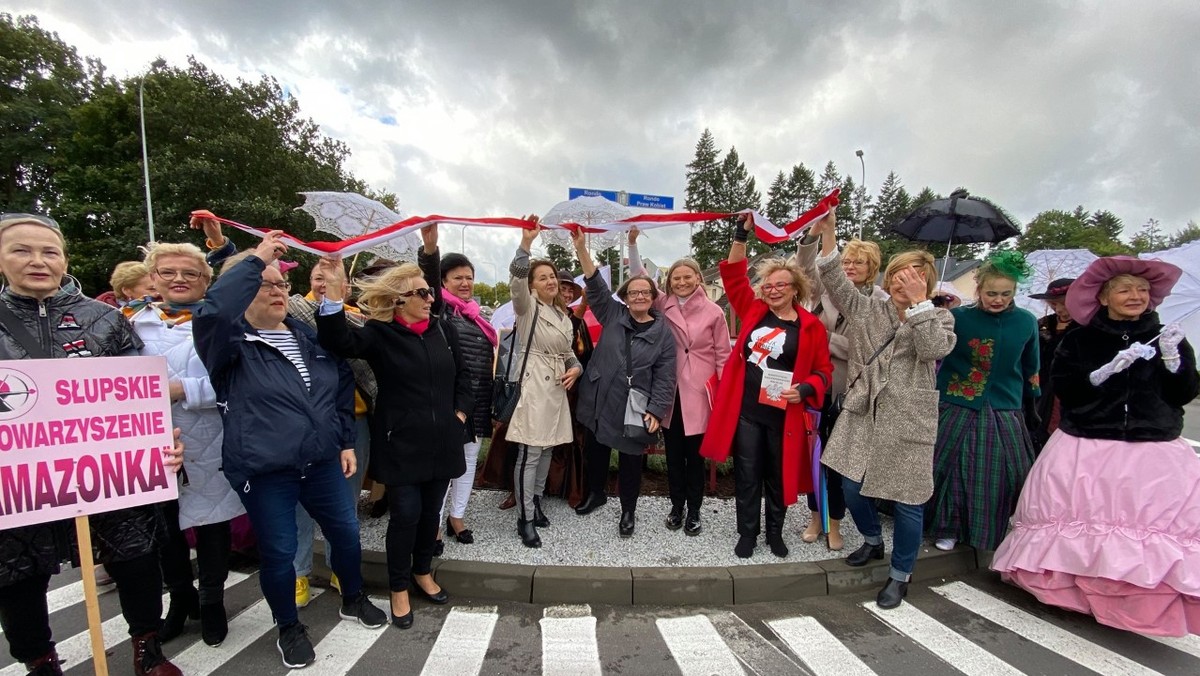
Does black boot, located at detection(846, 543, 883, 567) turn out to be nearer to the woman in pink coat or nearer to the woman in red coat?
the woman in red coat

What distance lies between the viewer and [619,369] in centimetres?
393

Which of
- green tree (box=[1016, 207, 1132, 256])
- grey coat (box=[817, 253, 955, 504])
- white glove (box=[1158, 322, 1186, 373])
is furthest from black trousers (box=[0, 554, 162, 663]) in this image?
green tree (box=[1016, 207, 1132, 256])

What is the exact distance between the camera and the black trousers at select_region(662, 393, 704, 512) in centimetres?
408

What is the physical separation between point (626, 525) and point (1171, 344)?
371cm

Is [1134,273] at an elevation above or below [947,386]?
above

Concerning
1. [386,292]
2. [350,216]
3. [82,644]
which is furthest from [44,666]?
[350,216]

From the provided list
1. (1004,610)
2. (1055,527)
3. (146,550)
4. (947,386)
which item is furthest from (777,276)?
(146,550)

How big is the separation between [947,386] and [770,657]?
8.03 feet

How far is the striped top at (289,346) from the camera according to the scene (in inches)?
102

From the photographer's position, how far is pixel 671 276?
165 inches

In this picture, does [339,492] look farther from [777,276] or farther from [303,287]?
[303,287]

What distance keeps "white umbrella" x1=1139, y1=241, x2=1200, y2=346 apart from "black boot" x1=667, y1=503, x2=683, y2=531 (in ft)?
11.3

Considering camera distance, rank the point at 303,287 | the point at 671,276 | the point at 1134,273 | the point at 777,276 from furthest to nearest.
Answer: the point at 303,287
the point at 671,276
the point at 777,276
the point at 1134,273

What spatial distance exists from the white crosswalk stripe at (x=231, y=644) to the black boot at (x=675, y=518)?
2807 millimetres
